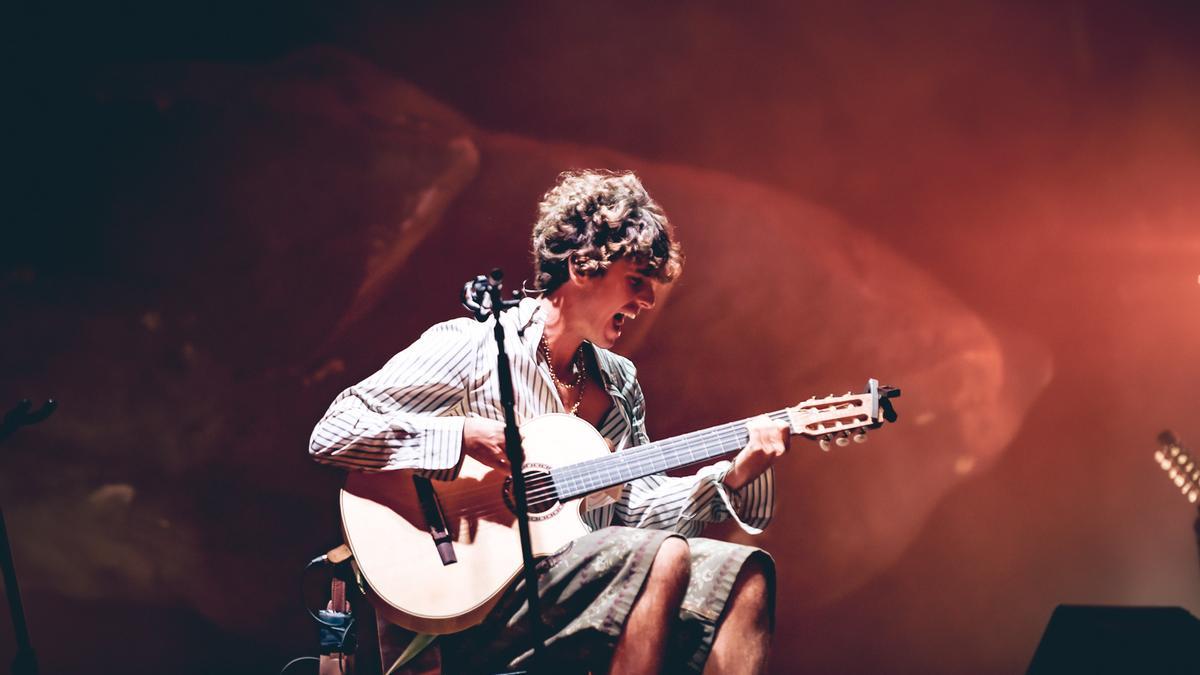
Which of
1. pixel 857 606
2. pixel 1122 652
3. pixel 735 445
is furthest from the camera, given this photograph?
pixel 857 606

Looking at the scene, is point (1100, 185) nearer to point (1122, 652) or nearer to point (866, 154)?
point (866, 154)

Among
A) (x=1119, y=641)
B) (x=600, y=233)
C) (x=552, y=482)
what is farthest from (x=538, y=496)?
(x=1119, y=641)

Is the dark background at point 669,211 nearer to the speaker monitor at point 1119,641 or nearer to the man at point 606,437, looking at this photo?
the speaker monitor at point 1119,641

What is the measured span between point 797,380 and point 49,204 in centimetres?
261

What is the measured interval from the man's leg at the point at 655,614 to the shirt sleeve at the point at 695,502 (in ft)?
1.21

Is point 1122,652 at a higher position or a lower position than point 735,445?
lower

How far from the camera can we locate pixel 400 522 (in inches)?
85.7

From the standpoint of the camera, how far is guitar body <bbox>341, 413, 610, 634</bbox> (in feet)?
6.86

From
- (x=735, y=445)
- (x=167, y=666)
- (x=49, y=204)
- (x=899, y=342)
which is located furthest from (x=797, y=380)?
(x=49, y=204)

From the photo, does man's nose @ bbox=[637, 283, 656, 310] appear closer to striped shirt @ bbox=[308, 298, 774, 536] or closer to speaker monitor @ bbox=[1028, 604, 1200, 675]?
striped shirt @ bbox=[308, 298, 774, 536]

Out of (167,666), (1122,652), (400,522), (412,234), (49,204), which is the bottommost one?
(1122,652)

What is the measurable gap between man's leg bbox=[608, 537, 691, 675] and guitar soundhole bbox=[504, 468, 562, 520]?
1.13 ft

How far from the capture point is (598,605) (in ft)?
6.59

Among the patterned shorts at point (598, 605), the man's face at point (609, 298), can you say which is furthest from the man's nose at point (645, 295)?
the patterned shorts at point (598, 605)
